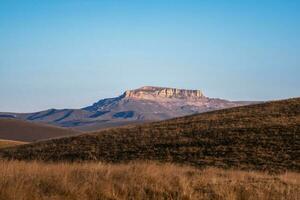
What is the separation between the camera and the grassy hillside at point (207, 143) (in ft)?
106

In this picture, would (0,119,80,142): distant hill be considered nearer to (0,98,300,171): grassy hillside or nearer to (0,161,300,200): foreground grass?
(0,98,300,171): grassy hillside

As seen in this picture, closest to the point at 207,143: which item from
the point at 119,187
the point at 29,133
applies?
the point at 119,187

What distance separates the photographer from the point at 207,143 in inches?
1503

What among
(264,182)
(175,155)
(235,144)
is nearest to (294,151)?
(235,144)

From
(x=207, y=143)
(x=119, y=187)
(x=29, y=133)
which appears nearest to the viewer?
(x=119, y=187)

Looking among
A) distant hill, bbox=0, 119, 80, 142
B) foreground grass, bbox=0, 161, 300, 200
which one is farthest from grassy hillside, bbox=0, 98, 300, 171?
distant hill, bbox=0, 119, 80, 142

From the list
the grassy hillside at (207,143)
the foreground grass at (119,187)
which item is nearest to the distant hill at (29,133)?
the grassy hillside at (207,143)

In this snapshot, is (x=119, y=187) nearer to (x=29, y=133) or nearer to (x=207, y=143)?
(x=207, y=143)

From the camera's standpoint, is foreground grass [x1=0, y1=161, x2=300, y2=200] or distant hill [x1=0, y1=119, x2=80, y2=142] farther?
distant hill [x1=0, y1=119, x2=80, y2=142]

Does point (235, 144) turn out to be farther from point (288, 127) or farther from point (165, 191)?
point (165, 191)

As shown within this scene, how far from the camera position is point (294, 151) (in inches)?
1303

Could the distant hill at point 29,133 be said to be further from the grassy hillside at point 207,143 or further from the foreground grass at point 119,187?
the foreground grass at point 119,187

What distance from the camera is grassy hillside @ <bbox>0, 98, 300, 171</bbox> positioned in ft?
106

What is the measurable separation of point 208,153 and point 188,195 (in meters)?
23.7
